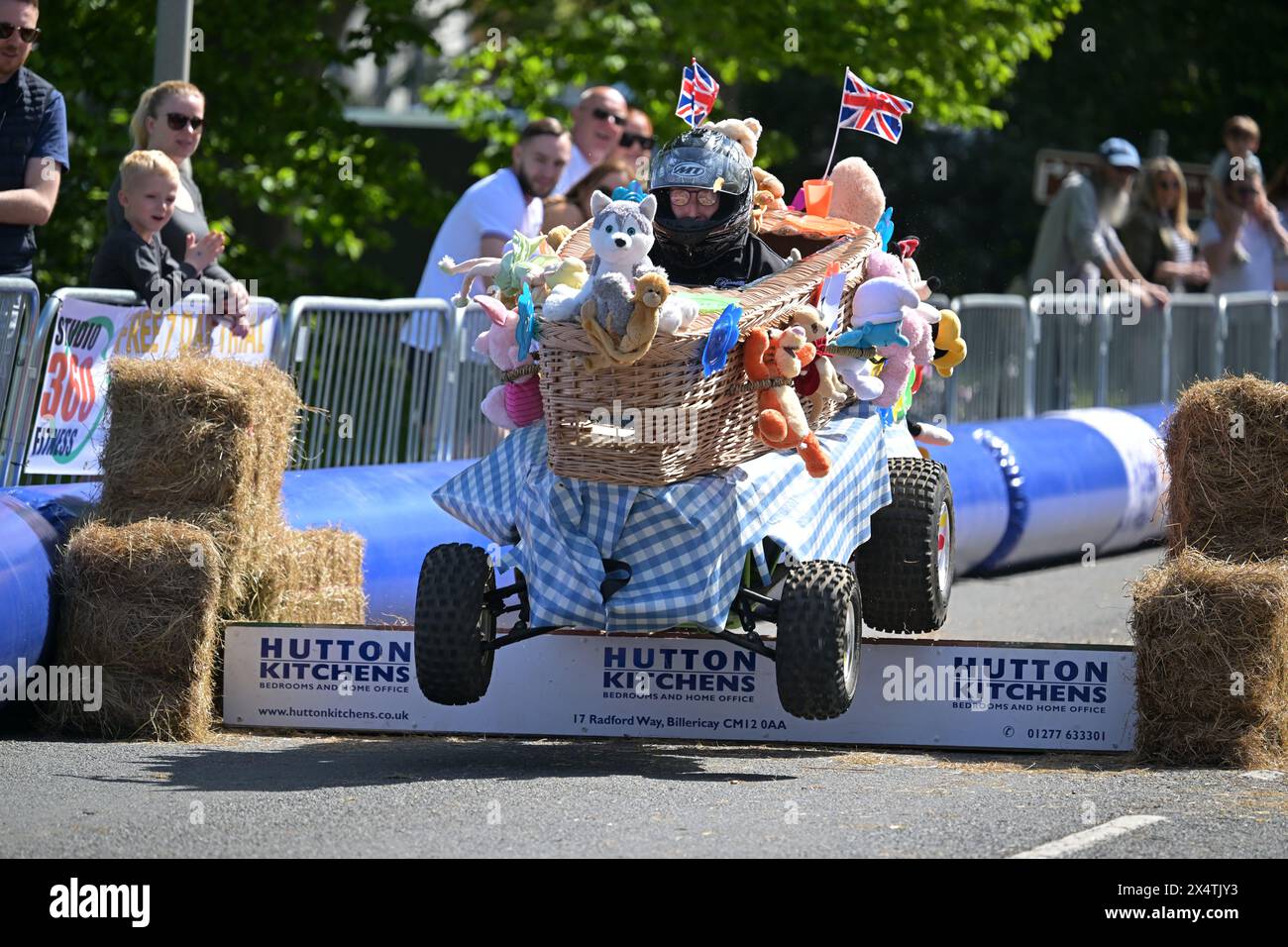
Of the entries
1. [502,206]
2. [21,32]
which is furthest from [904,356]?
[21,32]

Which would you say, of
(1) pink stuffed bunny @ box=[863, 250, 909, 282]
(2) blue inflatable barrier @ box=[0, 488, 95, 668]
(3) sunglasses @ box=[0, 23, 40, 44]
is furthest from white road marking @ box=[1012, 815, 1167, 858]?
(3) sunglasses @ box=[0, 23, 40, 44]

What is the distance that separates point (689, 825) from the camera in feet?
21.0

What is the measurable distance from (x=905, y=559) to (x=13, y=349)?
13.3 feet

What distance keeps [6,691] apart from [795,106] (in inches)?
1012

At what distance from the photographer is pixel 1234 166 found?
60.1ft

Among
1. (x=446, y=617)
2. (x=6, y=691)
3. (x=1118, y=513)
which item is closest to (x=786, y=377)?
(x=446, y=617)

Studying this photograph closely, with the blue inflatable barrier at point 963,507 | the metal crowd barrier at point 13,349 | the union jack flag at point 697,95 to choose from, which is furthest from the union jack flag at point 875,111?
the metal crowd barrier at point 13,349

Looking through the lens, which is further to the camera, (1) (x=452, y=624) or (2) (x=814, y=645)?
(1) (x=452, y=624)

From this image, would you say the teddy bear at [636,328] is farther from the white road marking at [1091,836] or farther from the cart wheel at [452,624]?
the white road marking at [1091,836]

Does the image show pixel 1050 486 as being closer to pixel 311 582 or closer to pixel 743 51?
pixel 743 51

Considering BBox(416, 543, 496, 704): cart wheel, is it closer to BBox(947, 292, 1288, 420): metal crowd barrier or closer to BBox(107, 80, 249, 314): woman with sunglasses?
BBox(107, 80, 249, 314): woman with sunglasses

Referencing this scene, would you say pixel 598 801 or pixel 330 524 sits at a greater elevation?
pixel 330 524

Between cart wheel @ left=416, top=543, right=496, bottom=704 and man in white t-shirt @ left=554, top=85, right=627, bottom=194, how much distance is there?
589 centimetres
